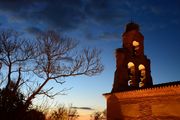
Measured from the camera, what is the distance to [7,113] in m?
16.0

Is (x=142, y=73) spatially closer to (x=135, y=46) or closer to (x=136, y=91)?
(x=135, y=46)

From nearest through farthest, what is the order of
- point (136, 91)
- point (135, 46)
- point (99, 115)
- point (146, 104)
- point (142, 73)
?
1. point (146, 104)
2. point (136, 91)
3. point (142, 73)
4. point (135, 46)
5. point (99, 115)

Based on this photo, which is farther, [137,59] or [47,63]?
→ [137,59]

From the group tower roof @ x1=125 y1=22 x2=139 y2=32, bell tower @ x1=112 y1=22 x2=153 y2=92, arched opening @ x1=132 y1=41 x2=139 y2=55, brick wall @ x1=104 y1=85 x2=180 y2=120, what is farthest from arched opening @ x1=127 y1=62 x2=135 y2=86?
tower roof @ x1=125 y1=22 x2=139 y2=32

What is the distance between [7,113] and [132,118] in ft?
29.1

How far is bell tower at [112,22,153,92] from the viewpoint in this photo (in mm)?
22734

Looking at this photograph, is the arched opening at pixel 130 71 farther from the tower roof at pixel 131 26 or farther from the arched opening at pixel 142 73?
the tower roof at pixel 131 26

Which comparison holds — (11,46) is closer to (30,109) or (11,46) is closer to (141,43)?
(30,109)

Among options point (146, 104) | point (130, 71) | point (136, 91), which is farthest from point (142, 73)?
point (146, 104)

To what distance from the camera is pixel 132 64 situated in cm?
2320

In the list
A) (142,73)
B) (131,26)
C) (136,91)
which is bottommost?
(136,91)

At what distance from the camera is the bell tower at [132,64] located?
74.6ft

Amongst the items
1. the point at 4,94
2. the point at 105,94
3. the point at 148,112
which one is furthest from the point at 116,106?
the point at 4,94

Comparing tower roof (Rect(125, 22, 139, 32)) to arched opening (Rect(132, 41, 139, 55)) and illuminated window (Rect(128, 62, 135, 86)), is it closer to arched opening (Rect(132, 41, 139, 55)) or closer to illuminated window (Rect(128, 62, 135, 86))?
arched opening (Rect(132, 41, 139, 55))
